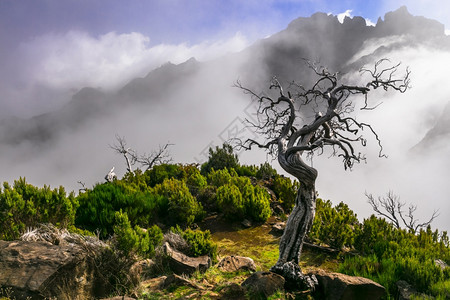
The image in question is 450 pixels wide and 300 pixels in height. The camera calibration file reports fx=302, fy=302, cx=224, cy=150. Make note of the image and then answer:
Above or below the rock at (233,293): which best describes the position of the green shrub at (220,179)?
above

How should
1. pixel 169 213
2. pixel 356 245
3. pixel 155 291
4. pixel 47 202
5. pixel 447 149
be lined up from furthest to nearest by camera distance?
pixel 447 149, pixel 169 213, pixel 356 245, pixel 47 202, pixel 155 291

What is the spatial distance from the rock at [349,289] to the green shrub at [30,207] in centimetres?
562

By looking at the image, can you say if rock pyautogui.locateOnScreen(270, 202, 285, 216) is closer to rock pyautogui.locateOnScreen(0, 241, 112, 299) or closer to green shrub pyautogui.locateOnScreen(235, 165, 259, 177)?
green shrub pyautogui.locateOnScreen(235, 165, 259, 177)

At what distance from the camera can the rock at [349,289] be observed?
474 cm

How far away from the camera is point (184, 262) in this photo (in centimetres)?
615

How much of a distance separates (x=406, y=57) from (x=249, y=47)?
351 ft

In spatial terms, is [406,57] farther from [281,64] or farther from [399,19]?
[281,64]

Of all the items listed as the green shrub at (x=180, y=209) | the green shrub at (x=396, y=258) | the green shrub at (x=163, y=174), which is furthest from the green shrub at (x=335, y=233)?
the green shrub at (x=163, y=174)

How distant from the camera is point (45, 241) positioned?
5.40 metres

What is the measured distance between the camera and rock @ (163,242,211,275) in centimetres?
609

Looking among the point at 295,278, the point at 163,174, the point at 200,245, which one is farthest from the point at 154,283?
the point at 163,174

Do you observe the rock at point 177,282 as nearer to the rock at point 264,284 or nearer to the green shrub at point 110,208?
the rock at point 264,284

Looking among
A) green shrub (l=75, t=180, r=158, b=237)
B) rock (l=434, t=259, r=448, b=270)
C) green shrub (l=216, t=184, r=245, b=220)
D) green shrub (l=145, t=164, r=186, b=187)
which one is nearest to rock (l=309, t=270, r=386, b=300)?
rock (l=434, t=259, r=448, b=270)

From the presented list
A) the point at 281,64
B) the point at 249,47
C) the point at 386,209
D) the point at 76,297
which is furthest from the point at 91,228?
the point at 249,47
